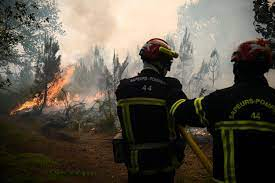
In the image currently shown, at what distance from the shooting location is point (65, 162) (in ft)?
30.0

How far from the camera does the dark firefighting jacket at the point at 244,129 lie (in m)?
2.11

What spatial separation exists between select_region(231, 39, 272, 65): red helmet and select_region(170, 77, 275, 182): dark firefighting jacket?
16 centimetres

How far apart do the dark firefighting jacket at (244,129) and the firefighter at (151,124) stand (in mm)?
786

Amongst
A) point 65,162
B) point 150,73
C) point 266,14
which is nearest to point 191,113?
point 150,73

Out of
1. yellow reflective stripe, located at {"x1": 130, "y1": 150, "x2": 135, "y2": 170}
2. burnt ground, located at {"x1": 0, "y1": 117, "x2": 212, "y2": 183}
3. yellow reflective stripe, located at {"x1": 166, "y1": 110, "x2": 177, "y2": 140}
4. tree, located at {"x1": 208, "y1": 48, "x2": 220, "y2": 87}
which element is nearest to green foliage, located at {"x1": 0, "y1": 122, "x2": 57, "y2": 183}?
burnt ground, located at {"x1": 0, "y1": 117, "x2": 212, "y2": 183}

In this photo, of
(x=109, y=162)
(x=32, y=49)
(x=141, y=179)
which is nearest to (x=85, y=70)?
(x=32, y=49)

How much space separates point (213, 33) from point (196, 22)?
8868mm

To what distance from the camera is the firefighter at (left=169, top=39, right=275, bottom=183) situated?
211 centimetres

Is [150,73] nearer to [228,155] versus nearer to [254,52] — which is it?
[254,52]

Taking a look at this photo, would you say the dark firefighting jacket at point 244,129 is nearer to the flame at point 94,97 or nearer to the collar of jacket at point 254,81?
the collar of jacket at point 254,81

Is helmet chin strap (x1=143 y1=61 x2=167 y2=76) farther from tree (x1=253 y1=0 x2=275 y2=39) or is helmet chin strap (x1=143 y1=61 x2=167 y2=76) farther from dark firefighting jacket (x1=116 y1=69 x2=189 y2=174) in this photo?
tree (x1=253 y1=0 x2=275 y2=39)

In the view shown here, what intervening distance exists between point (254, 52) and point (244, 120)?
1.81 ft

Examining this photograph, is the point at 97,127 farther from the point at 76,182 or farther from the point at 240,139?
the point at 240,139

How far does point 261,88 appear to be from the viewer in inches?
87.3
